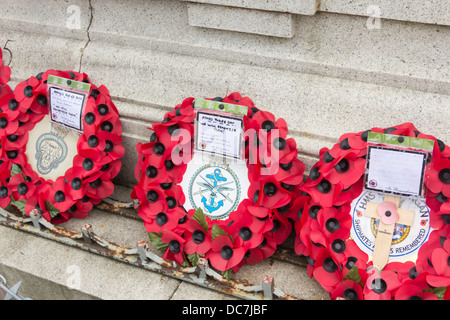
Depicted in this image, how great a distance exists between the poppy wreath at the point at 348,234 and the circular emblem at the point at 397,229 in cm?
3

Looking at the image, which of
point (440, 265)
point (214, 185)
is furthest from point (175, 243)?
point (440, 265)

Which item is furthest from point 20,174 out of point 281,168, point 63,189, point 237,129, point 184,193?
point 281,168

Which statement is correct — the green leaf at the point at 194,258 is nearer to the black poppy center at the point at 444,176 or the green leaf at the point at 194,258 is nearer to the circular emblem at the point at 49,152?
the circular emblem at the point at 49,152

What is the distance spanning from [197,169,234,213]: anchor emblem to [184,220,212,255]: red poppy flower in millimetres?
142

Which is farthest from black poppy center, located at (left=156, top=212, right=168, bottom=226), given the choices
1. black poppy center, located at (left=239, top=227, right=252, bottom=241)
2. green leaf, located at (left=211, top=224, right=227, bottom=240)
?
black poppy center, located at (left=239, top=227, right=252, bottom=241)

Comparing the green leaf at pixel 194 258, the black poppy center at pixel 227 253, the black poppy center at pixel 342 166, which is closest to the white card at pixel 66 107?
the green leaf at pixel 194 258

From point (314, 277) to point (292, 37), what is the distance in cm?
117

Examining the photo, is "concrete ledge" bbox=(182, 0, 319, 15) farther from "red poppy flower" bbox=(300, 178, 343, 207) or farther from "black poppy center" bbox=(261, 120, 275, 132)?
"red poppy flower" bbox=(300, 178, 343, 207)

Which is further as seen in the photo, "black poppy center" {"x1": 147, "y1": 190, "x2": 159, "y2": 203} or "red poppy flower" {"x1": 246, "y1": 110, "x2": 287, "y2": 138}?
"black poppy center" {"x1": 147, "y1": 190, "x2": 159, "y2": 203}

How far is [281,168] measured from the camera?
2.44 metres

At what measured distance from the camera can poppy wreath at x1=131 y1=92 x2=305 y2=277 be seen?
2.45m

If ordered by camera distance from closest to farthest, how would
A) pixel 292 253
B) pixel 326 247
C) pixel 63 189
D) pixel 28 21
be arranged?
pixel 326 247 < pixel 292 253 < pixel 63 189 < pixel 28 21

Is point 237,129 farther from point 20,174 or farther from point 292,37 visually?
point 20,174

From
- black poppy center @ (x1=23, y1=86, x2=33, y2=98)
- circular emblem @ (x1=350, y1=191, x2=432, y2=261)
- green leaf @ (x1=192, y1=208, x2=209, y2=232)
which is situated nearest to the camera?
circular emblem @ (x1=350, y1=191, x2=432, y2=261)
